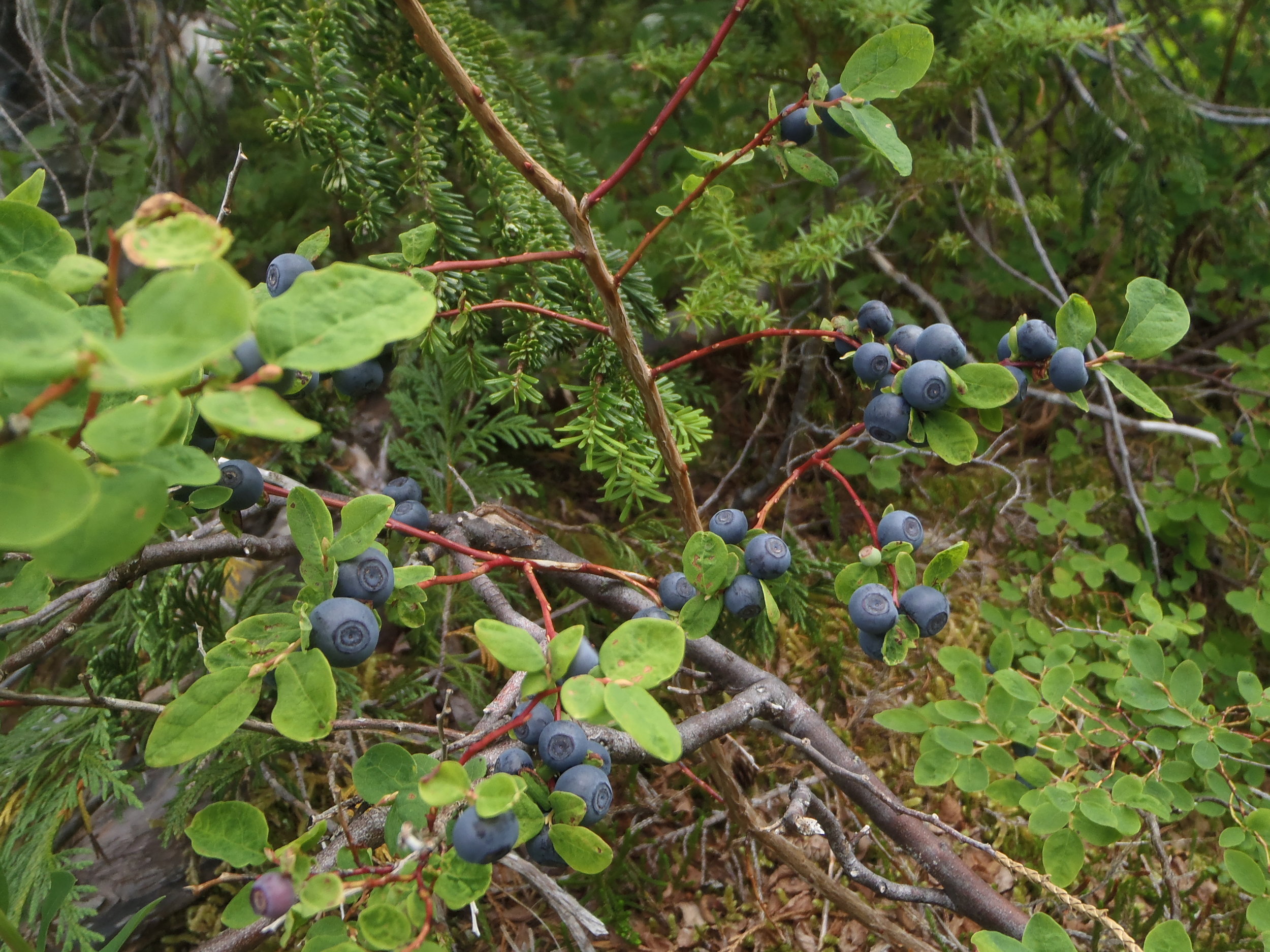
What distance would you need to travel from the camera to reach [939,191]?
2.21m

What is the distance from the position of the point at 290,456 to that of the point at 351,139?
2.41 feet

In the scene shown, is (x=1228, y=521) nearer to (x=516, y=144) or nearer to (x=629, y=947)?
(x=629, y=947)

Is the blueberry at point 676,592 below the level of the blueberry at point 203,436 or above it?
below

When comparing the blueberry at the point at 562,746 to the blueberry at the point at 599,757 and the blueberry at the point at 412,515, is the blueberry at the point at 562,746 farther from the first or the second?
the blueberry at the point at 412,515

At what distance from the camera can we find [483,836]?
0.64m

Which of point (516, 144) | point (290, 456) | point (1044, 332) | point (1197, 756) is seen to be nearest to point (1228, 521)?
point (1197, 756)

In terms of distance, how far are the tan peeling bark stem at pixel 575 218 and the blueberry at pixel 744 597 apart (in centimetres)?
19

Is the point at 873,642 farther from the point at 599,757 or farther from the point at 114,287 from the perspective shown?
the point at 114,287

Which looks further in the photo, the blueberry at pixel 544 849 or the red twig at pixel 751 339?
the red twig at pixel 751 339

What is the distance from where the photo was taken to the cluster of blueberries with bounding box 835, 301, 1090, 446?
0.86 meters

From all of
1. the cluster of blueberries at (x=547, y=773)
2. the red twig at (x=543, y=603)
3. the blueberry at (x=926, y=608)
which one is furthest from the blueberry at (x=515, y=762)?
the blueberry at (x=926, y=608)

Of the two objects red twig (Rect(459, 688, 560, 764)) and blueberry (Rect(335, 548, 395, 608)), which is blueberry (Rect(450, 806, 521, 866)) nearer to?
red twig (Rect(459, 688, 560, 764))

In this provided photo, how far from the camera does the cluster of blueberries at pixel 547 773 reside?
64 cm

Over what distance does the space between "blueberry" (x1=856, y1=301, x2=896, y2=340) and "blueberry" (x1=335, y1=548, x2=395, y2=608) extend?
637mm
